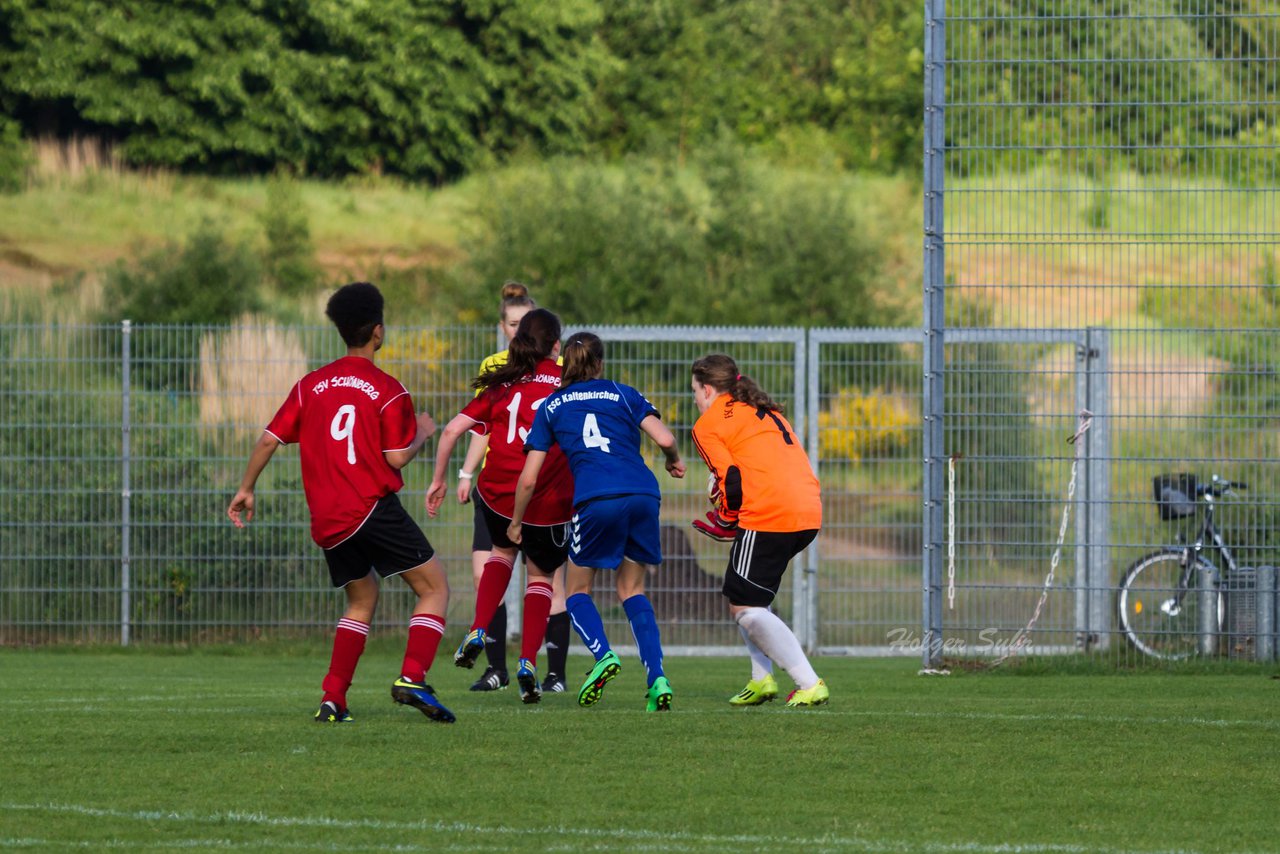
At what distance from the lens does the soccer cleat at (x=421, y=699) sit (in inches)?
284

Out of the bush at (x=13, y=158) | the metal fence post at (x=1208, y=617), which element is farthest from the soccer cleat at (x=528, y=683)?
the bush at (x=13, y=158)

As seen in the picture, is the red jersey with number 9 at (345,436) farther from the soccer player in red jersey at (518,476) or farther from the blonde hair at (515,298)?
the blonde hair at (515,298)

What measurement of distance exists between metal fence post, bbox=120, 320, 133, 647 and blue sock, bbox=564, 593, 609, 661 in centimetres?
622

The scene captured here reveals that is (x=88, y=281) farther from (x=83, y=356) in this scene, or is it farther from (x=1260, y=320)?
(x=1260, y=320)

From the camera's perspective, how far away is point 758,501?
809cm

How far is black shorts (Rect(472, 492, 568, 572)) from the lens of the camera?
27.3ft

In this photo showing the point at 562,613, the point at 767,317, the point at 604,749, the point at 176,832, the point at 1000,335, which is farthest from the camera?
the point at 767,317

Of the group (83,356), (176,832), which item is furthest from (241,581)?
(176,832)

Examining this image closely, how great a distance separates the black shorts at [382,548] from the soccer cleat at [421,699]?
1.50 ft

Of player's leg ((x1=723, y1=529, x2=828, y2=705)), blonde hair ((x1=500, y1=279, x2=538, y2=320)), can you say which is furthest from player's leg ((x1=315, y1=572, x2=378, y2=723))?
blonde hair ((x1=500, y1=279, x2=538, y2=320))

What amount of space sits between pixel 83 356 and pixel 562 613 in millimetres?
5808

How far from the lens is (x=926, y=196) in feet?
34.7

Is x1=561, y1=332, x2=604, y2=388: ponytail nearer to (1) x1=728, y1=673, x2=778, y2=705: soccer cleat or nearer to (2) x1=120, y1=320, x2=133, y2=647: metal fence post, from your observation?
(1) x1=728, y1=673, x2=778, y2=705: soccer cleat

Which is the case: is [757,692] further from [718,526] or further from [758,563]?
[718,526]
